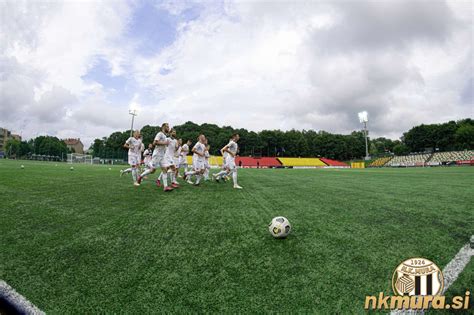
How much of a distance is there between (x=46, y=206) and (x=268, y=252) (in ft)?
16.2

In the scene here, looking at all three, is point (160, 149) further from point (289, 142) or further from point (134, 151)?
point (289, 142)

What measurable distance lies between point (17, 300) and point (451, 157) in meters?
79.2

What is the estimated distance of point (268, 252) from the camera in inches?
127

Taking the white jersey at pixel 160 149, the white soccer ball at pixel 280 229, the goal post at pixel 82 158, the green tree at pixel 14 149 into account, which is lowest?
the white soccer ball at pixel 280 229

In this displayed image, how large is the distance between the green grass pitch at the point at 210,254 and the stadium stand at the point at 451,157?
225 feet

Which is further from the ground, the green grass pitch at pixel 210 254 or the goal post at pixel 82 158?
the goal post at pixel 82 158

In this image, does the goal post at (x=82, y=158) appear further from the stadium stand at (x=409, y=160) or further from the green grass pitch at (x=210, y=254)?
the stadium stand at (x=409, y=160)

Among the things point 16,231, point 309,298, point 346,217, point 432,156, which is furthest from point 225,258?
point 432,156

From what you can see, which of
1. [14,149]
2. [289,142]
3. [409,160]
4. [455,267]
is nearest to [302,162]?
[289,142]

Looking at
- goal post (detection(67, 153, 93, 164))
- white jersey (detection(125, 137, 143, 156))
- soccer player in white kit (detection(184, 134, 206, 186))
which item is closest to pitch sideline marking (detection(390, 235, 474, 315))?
soccer player in white kit (detection(184, 134, 206, 186))

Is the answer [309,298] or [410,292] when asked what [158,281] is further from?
[410,292]

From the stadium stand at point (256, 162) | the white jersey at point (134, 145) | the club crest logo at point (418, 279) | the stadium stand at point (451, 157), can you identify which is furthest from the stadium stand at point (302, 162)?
the club crest logo at point (418, 279)

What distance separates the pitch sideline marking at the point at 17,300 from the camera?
2.03 metres

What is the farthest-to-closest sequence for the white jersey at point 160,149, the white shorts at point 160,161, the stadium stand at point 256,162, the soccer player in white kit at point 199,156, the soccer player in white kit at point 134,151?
the stadium stand at point 256,162
the soccer player in white kit at point 134,151
the soccer player in white kit at point 199,156
the white shorts at point 160,161
the white jersey at point 160,149
